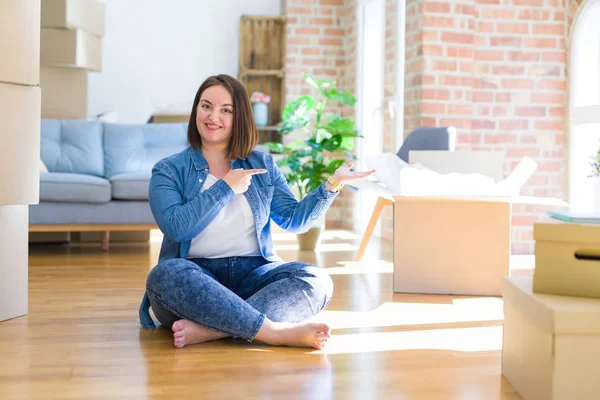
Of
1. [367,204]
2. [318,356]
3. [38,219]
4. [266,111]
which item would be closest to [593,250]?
[318,356]

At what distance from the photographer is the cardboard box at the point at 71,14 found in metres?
5.52

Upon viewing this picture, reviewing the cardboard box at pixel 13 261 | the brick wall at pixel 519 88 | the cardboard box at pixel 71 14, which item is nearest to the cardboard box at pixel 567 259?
the cardboard box at pixel 13 261

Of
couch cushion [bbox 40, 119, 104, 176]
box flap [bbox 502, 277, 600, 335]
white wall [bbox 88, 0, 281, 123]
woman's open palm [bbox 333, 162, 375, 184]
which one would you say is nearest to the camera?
box flap [bbox 502, 277, 600, 335]

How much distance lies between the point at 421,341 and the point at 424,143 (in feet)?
6.52

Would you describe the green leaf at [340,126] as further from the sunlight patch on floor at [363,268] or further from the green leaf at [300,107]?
the sunlight patch on floor at [363,268]

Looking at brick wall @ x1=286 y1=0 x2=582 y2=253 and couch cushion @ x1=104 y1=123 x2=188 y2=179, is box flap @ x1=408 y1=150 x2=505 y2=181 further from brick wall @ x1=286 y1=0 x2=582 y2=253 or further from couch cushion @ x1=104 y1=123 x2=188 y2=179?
couch cushion @ x1=104 y1=123 x2=188 y2=179

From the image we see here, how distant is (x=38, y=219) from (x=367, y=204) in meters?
2.77

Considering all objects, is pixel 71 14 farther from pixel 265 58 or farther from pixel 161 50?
pixel 265 58

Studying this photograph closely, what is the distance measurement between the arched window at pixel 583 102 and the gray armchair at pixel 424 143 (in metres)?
1.12

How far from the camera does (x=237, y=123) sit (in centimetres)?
257

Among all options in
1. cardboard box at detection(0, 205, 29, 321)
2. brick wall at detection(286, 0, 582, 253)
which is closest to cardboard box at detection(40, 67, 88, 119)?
brick wall at detection(286, 0, 582, 253)

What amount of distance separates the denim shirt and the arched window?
2882mm

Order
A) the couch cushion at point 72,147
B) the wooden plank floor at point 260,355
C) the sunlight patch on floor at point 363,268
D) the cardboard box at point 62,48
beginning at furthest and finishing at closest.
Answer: the cardboard box at point 62,48, the couch cushion at point 72,147, the sunlight patch on floor at point 363,268, the wooden plank floor at point 260,355

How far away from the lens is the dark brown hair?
2.57 meters
